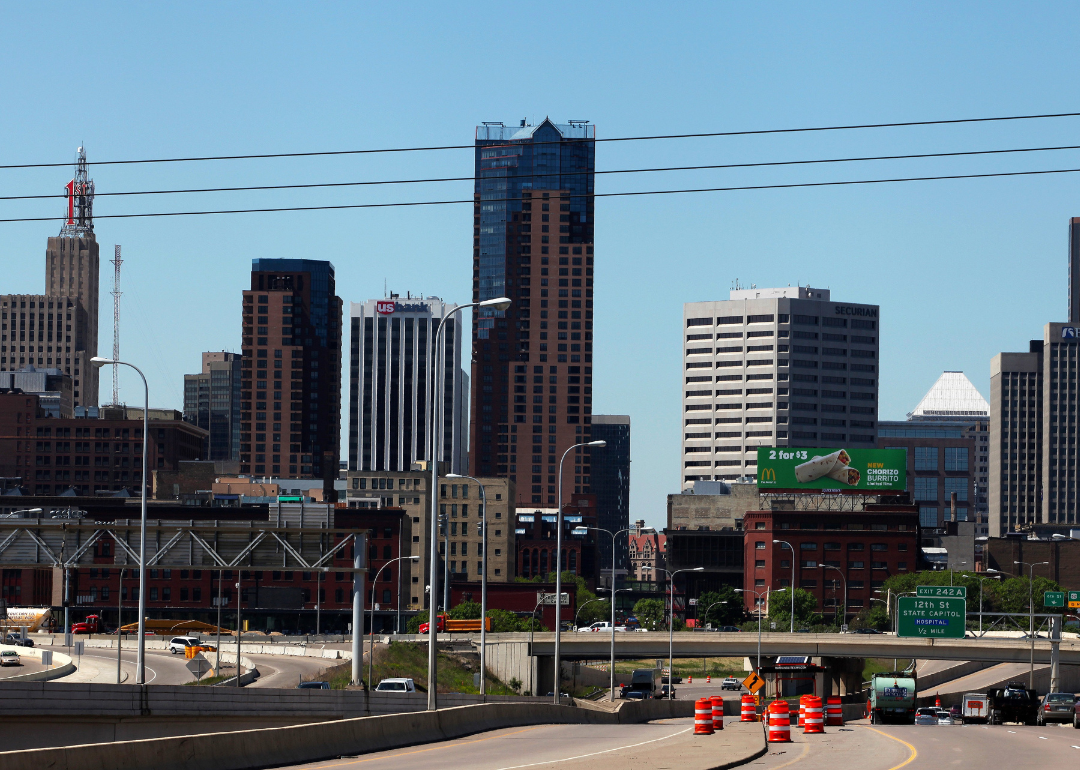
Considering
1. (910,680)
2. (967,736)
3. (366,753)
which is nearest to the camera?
(366,753)

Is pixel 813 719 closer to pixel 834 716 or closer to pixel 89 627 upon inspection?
pixel 834 716

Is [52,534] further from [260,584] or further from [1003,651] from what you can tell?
[260,584]

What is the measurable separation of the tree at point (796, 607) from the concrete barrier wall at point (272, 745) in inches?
5167

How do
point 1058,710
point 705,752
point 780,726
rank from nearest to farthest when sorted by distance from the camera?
point 705,752
point 780,726
point 1058,710

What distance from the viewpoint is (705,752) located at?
36.8 metres

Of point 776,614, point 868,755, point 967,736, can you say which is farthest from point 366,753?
point 776,614

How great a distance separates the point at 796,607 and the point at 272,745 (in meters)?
155

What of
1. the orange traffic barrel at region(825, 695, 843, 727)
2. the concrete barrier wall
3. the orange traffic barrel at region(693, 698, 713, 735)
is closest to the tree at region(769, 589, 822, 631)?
the orange traffic barrel at region(825, 695, 843, 727)

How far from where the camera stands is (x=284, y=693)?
44.4 metres

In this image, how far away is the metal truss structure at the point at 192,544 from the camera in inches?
Answer: 2990

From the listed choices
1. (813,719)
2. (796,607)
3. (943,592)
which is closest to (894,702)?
(943,592)

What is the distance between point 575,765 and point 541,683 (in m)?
97.5

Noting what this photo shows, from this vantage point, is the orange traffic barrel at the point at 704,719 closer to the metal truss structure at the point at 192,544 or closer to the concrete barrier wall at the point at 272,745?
the concrete barrier wall at the point at 272,745

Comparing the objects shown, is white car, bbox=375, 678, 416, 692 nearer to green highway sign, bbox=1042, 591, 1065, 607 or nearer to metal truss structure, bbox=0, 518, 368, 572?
metal truss structure, bbox=0, 518, 368, 572
